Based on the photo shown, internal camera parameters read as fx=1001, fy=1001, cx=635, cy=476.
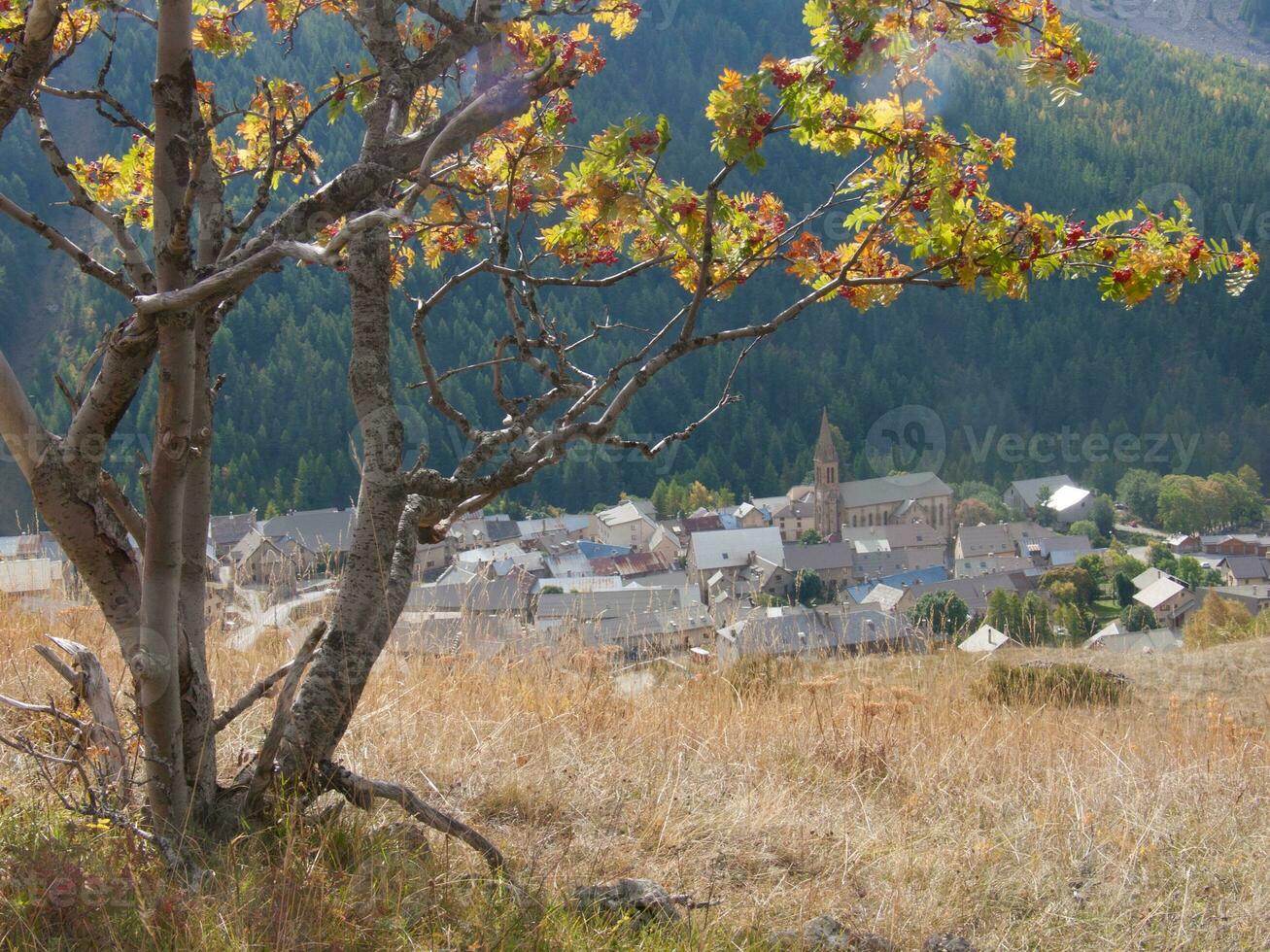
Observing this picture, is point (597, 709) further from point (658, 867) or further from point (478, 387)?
point (478, 387)

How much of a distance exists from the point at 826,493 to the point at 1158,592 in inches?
995

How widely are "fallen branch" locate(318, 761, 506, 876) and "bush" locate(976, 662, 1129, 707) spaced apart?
3.35 meters

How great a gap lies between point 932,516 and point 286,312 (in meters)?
39.1

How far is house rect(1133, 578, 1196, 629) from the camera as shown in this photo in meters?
25.2

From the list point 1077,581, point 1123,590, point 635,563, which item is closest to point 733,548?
point 635,563

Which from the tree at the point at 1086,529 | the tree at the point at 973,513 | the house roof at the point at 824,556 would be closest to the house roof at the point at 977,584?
the house roof at the point at 824,556

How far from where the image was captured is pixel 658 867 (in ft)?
7.98

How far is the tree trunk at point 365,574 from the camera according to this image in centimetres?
225

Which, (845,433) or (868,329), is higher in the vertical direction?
(868,329)

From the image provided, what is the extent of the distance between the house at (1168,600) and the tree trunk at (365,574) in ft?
84.0

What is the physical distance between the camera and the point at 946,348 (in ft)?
276

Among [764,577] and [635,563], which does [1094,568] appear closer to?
[764,577]

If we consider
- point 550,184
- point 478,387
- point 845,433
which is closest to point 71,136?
point 478,387

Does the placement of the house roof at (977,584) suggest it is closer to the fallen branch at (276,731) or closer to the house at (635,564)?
the house at (635,564)
